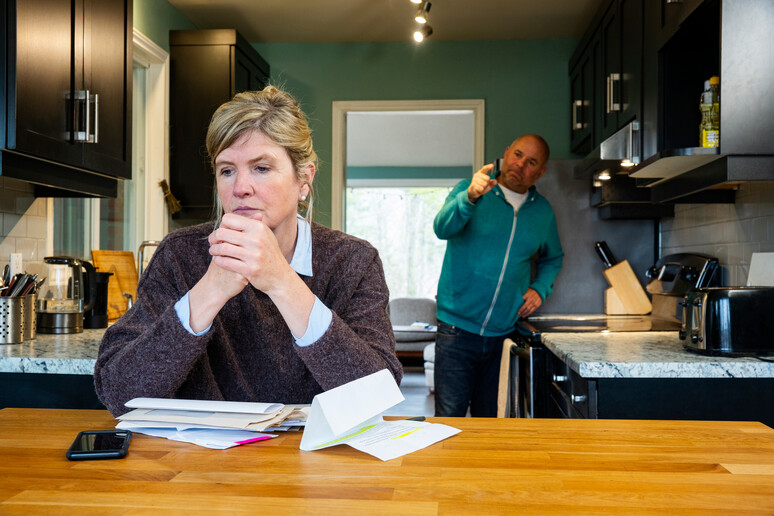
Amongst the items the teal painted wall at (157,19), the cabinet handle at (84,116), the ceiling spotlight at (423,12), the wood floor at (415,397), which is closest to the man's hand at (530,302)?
the wood floor at (415,397)

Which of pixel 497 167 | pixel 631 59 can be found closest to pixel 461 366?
pixel 497 167

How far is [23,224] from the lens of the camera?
2.48 metres

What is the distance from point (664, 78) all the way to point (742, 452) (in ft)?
5.12

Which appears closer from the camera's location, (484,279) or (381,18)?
(484,279)

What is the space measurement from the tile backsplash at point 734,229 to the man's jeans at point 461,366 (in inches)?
36.6

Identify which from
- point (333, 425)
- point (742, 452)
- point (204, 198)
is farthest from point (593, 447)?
point (204, 198)

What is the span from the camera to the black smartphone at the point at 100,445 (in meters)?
0.94

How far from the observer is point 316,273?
1.45 meters

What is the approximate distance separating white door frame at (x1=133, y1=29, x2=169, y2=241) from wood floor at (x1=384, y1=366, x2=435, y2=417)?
163 centimetres

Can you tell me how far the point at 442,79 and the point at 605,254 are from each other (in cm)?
152

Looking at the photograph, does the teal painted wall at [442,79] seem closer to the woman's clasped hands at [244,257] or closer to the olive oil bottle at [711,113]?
the olive oil bottle at [711,113]

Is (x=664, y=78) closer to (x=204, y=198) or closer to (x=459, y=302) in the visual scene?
(x=459, y=302)

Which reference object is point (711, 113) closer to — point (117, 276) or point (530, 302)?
point (530, 302)

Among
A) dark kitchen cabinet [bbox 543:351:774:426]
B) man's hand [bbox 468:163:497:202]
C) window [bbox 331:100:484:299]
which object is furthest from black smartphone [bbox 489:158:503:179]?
window [bbox 331:100:484:299]
